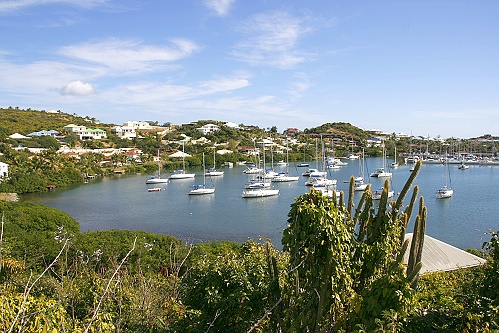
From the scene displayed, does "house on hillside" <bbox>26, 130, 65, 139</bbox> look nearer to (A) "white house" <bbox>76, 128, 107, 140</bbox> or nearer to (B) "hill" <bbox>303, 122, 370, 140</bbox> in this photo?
(A) "white house" <bbox>76, 128, 107, 140</bbox>

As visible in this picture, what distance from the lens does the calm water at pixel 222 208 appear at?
24.0 m

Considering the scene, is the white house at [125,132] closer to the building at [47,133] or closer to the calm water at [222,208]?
the building at [47,133]

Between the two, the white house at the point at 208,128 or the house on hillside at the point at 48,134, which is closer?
the house on hillside at the point at 48,134

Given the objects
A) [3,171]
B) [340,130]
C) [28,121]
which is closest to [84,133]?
[28,121]

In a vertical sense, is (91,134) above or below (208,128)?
below

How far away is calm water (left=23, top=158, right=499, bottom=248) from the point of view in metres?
24.0

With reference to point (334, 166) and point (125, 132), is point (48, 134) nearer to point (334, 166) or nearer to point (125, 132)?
point (125, 132)

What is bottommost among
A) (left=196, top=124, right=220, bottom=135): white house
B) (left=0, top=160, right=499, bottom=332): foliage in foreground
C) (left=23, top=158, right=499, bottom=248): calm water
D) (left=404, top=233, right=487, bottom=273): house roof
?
(left=23, top=158, right=499, bottom=248): calm water

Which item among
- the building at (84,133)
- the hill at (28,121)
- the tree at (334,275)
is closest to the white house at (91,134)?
the building at (84,133)

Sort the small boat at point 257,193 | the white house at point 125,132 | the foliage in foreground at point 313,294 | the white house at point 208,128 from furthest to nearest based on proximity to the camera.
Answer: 1. the white house at point 208,128
2. the white house at point 125,132
3. the small boat at point 257,193
4. the foliage in foreground at point 313,294

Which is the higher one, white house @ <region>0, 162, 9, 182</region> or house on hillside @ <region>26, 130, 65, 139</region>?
house on hillside @ <region>26, 130, 65, 139</region>

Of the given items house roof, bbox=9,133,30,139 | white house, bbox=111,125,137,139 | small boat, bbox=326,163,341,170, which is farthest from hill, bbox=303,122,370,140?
house roof, bbox=9,133,30,139

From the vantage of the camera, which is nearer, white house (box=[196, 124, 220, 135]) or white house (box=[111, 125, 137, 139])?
white house (box=[111, 125, 137, 139])

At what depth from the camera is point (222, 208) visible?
31.2 metres
